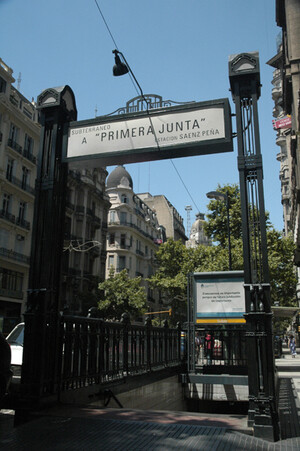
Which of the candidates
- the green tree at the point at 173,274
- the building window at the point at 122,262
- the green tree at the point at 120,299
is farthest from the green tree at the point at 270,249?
the building window at the point at 122,262

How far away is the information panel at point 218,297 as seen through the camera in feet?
41.9

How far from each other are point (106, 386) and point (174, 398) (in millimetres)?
4970

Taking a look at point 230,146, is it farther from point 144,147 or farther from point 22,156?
point 22,156

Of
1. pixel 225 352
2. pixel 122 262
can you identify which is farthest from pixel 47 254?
pixel 122 262

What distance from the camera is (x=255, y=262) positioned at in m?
5.86

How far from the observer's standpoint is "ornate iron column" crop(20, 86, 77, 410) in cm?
615

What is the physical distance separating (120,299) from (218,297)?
1092 inches

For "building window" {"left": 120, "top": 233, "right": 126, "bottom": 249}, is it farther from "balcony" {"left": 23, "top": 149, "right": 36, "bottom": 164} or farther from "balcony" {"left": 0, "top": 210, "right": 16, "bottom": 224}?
"balcony" {"left": 0, "top": 210, "right": 16, "bottom": 224}

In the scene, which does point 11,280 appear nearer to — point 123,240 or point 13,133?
point 13,133

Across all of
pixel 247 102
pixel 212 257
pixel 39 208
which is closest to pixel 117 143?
pixel 39 208

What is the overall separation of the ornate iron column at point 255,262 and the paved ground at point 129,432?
353 mm

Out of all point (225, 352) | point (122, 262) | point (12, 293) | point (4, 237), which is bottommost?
point (225, 352)

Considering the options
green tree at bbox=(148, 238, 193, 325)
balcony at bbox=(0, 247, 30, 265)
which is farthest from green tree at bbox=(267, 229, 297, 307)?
balcony at bbox=(0, 247, 30, 265)

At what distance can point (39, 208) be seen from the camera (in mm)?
6859
